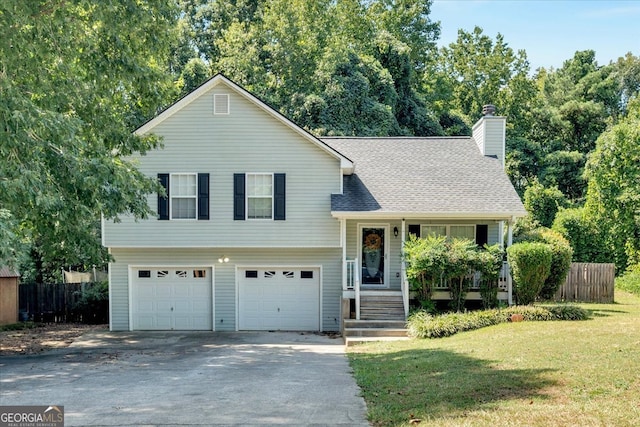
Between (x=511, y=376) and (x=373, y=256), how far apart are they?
9915 millimetres

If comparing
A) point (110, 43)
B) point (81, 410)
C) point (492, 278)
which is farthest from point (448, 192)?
point (81, 410)

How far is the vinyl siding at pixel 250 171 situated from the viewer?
18219mm

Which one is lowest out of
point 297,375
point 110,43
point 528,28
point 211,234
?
point 297,375

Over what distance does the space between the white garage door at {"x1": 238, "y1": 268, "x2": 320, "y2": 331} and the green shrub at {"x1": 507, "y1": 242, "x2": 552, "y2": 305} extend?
19.5 ft

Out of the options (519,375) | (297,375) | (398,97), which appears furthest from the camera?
(398,97)

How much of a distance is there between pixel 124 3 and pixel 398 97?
2404 cm

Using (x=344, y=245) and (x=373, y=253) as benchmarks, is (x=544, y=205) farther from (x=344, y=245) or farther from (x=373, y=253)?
(x=344, y=245)

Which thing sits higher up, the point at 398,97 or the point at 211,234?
the point at 398,97

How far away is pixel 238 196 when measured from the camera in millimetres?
18297

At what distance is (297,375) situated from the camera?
11438 millimetres

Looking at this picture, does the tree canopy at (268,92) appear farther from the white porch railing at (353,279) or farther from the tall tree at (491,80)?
the white porch railing at (353,279)

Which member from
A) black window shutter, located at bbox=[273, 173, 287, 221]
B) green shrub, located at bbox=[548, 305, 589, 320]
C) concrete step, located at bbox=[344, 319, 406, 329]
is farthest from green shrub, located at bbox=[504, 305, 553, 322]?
black window shutter, located at bbox=[273, 173, 287, 221]

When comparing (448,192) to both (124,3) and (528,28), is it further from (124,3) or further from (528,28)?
(124,3)

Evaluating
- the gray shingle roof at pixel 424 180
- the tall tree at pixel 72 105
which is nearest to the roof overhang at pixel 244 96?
the gray shingle roof at pixel 424 180
